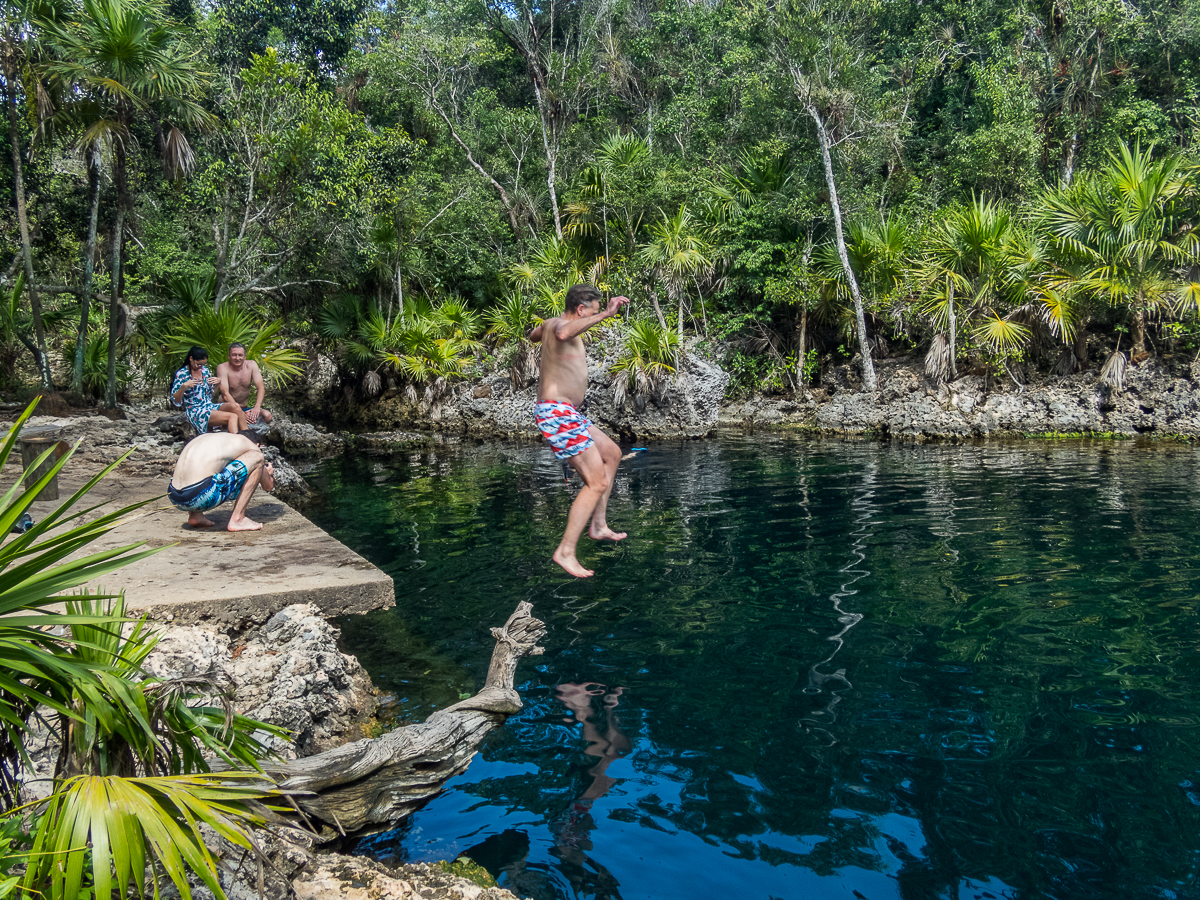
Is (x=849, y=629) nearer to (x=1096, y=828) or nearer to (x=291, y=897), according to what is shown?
(x=1096, y=828)

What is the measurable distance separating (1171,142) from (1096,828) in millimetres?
24887

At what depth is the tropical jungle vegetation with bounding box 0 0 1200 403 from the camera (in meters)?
16.9

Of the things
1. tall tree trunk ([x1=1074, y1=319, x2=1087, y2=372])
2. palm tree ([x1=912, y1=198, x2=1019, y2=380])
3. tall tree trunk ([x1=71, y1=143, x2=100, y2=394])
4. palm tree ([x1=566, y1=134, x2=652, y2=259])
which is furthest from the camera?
palm tree ([x1=566, y1=134, x2=652, y2=259])

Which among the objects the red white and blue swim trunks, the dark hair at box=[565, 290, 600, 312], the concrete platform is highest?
the dark hair at box=[565, 290, 600, 312]

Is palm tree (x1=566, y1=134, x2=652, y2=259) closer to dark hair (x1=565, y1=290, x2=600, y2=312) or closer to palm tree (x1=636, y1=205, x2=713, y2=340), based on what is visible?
palm tree (x1=636, y1=205, x2=713, y2=340)

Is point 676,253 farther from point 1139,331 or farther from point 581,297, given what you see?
point 581,297

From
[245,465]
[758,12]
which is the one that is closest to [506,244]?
[758,12]

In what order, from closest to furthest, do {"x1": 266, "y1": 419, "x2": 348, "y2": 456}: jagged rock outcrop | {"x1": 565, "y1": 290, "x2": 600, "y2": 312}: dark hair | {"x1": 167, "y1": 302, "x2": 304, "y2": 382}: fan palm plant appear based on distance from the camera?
{"x1": 565, "y1": 290, "x2": 600, "y2": 312}: dark hair, {"x1": 167, "y1": 302, "x2": 304, "y2": 382}: fan palm plant, {"x1": 266, "y1": 419, "x2": 348, "y2": 456}: jagged rock outcrop

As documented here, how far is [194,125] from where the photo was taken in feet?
54.5

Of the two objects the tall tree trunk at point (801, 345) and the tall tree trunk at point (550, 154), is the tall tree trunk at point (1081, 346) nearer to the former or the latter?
the tall tree trunk at point (801, 345)

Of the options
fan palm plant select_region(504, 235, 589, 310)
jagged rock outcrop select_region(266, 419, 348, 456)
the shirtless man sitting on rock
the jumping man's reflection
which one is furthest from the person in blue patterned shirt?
fan palm plant select_region(504, 235, 589, 310)

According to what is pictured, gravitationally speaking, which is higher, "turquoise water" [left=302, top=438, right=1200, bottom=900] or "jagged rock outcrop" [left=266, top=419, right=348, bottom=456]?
"jagged rock outcrop" [left=266, top=419, right=348, bottom=456]

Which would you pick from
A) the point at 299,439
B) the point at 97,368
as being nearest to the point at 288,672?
the point at 299,439

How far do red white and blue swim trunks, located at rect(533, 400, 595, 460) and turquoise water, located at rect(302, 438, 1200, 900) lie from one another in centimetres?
132
